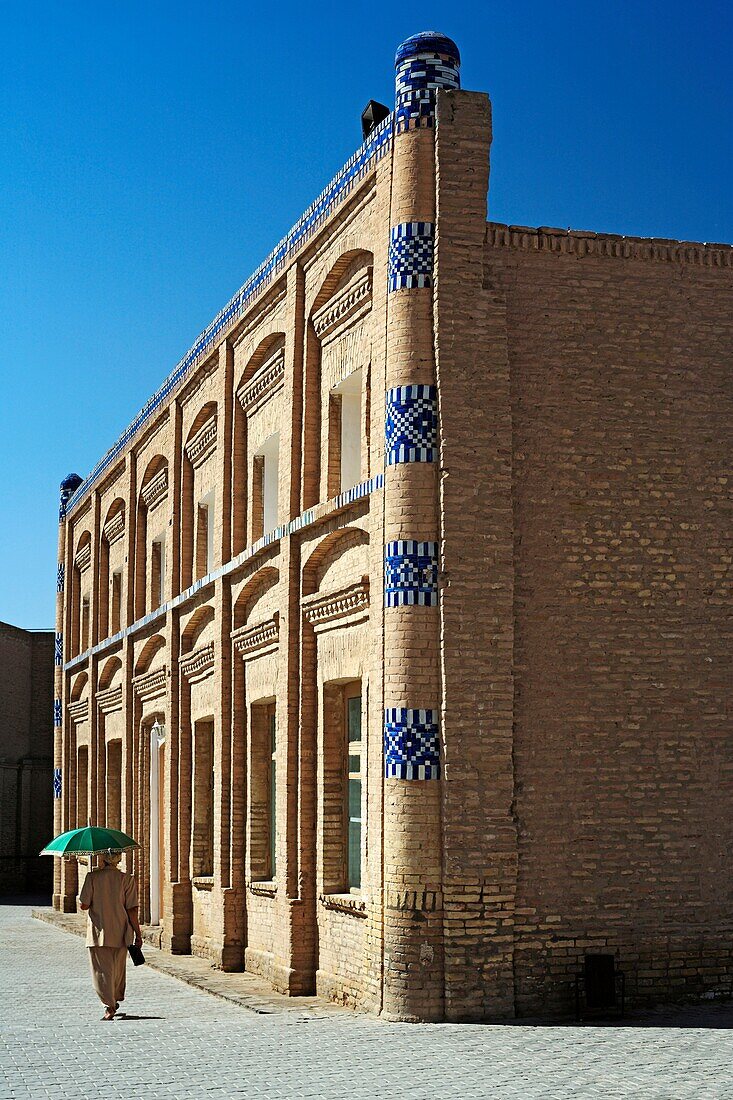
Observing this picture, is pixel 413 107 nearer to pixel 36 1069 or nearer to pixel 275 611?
pixel 275 611

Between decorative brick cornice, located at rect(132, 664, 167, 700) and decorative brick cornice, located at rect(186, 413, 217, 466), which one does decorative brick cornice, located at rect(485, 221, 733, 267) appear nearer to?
decorative brick cornice, located at rect(186, 413, 217, 466)

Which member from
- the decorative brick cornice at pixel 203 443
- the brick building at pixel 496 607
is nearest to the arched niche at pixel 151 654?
the decorative brick cornice at pixel 203 443

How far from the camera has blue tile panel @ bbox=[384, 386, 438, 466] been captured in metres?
13.0

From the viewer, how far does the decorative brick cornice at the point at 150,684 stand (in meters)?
23.0

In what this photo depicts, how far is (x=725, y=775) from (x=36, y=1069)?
6.49m

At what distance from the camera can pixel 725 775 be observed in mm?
13414

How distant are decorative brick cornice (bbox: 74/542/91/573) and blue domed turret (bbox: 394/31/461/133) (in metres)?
18.4

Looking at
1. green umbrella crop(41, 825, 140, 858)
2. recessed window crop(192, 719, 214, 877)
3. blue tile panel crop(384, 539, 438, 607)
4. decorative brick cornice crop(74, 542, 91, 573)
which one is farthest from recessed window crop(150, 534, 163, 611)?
blue tile panel crop(384, 539, 438, 607)

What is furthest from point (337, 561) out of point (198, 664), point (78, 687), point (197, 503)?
point (78, 687)

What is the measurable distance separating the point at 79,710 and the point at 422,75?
19968mm

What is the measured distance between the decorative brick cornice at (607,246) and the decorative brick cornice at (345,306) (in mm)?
1600

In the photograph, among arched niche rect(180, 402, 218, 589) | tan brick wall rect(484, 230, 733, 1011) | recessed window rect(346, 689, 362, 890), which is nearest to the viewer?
tan brick wall rect(484, 230, 733, 1011)

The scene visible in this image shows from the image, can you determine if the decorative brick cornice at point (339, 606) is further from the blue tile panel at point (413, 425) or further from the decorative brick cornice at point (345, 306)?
the decorative brick cornice at point (345, 306)

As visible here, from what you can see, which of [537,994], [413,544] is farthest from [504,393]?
[537,994]
